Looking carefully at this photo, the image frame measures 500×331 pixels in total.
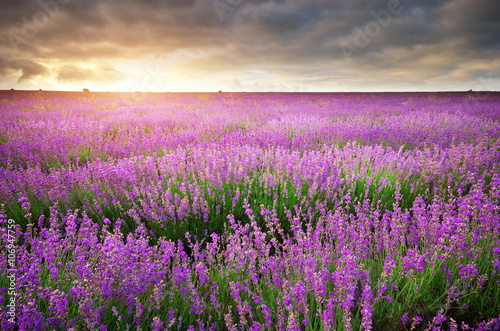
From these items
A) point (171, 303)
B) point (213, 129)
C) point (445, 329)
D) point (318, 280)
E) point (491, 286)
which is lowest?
point (445, 329)

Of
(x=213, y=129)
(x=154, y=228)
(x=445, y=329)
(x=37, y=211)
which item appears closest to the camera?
(x=445, y=329)

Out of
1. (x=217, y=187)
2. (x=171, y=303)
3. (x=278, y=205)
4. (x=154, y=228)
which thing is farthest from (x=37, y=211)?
(x=278, y=205)

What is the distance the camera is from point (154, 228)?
2.72m

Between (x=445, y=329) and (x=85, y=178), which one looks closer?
(x=445, y=329)

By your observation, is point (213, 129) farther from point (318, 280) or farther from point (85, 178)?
point (318, 280)

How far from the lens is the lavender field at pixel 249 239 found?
1.42 m

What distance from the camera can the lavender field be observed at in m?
1.42

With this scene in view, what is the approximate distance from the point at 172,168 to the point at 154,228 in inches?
34.4

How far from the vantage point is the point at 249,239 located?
2.00 meters

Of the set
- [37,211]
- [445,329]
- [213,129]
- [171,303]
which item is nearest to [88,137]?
[213,129]

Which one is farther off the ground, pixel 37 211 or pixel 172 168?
pixel 172 168

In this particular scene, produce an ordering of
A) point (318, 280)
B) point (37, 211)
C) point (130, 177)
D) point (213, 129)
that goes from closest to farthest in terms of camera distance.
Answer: point (318, 280) < point (37, 211) < point (130, 177) < point (213, 129)

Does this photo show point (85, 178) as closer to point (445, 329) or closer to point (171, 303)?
point (171, 303)

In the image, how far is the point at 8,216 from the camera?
280 centimetres
